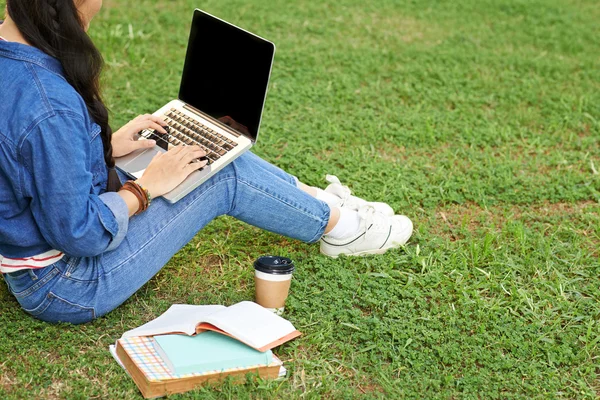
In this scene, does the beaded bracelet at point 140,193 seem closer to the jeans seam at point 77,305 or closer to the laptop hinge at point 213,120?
the jeans seam at point 77,305

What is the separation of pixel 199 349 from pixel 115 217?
22.6 inches

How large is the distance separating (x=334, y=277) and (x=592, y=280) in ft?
3.83

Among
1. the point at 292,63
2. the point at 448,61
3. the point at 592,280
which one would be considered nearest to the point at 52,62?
the point at 592,280

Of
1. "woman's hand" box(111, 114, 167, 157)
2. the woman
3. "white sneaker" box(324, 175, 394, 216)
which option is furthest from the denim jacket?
"white sneaker" box(324, 175, 394, 216)

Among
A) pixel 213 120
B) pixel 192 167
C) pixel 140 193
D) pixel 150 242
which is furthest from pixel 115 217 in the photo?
pixel 213 120

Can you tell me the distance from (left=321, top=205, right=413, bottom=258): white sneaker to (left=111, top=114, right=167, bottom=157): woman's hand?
0.89 m

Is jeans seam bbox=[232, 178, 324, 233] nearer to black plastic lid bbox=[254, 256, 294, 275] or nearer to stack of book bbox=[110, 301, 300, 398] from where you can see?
black plastic lid bbox=[254, 256, 294, 275]

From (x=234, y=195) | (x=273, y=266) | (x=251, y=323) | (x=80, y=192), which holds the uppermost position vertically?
(x=80, y=192)

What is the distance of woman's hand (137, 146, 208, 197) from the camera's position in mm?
2906

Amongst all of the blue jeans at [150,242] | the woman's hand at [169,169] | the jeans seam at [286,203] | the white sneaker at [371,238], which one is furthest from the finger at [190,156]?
the white sneaker at [371,238]

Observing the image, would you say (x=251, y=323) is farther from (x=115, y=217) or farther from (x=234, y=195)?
(x=115, y=217)

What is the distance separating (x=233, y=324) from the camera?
299 cm

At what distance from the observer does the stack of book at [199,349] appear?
2.80 m

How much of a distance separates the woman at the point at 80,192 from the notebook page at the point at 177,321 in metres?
0.16
